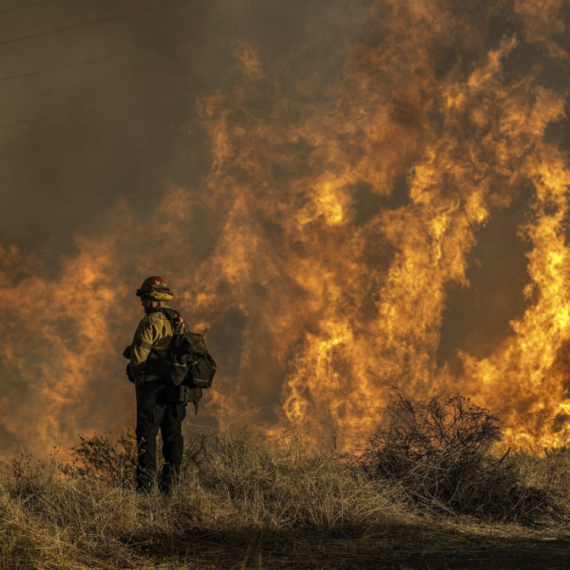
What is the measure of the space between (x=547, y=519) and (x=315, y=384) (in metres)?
9.68

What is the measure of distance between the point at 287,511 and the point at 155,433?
1.78m

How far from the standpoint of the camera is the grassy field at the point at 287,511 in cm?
577

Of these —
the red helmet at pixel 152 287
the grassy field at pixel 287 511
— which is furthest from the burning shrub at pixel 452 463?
the red helmet at pixel 152 287

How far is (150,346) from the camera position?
311 inches

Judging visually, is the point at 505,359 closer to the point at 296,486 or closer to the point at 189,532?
the point at 296,486

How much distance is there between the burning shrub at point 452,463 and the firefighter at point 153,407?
2339mm

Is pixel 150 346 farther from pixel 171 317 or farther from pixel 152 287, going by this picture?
pixel 152 287

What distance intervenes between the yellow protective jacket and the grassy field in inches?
48.0

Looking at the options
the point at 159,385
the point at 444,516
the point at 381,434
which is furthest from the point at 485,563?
the point at 159,385

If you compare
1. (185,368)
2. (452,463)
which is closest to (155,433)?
(185,368)

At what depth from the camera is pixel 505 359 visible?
1584cm

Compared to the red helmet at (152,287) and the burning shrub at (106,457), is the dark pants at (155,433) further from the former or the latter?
the red helmet at (152,287)

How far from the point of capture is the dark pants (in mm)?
7730

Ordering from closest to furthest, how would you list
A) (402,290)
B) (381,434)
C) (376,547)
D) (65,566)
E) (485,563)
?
(65,566)
(485,563)
(376,547)
(381,434)
(402,290)
